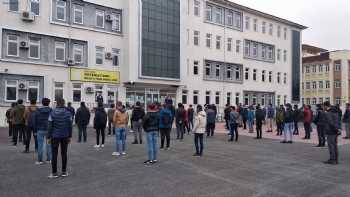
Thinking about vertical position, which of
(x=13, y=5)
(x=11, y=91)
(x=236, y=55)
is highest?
(x=13, y=5)

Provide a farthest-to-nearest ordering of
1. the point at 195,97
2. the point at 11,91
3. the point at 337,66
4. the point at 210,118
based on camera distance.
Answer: the point at 337,66 < the point at 195,97 < the point at 11,91 < the point at 210,118

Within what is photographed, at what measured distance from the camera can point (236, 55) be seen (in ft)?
161

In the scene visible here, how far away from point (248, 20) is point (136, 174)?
44.2 m

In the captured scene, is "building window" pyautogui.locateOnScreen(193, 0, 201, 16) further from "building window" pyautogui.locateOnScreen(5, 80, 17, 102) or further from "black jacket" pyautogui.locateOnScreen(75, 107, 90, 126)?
"black jacket" pyautogui.locateOnScreen(75, 107, 90, 126)

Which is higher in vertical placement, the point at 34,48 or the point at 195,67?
the point at 34,48

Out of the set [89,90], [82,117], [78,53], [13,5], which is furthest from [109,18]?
[82,117]

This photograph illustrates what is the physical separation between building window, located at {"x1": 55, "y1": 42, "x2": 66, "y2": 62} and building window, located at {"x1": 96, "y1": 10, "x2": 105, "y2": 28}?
394 centimetres

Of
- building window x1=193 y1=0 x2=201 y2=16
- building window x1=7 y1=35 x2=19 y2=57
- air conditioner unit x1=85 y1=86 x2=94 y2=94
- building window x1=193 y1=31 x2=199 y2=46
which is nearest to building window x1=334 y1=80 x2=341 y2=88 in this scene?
building window x1=193 y1=31 x2=199 y2=46

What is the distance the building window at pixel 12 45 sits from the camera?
29219 mm

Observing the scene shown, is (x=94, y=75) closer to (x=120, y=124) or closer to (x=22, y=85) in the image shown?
(x=22, y=85)

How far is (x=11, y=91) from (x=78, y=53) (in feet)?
21.5

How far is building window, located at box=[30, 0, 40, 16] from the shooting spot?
30.3m

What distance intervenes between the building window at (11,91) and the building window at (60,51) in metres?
4.17

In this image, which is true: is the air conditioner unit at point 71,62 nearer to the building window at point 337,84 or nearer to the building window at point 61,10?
the building window at point 61,10
